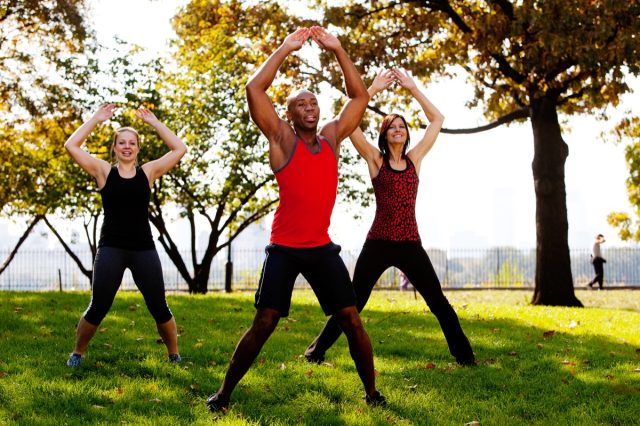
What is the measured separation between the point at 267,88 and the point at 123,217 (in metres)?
2.22

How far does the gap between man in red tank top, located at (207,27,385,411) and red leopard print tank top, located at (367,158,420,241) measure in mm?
1562

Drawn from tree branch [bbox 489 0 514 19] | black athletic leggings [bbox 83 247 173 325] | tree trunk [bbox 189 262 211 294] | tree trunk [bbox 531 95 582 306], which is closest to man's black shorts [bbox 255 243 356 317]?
black athletic leggings [bbox 83 247 173 325]

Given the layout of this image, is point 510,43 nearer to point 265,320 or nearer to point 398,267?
point 398,267

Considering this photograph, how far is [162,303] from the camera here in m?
7.28

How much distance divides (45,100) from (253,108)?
1946cm

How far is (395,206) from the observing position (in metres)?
7.16

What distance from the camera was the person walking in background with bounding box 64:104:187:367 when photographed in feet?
Answer: 22.8

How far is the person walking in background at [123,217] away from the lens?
695 cm

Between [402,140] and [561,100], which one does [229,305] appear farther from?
[561,100]

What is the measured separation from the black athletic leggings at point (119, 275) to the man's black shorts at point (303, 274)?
177 centimetres

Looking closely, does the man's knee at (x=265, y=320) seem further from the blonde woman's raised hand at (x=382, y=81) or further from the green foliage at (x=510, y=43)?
the green foliage at (x=510, y=43)

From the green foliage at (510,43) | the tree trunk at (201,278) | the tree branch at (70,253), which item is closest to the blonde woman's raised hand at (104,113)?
the green foliage at (510,43)

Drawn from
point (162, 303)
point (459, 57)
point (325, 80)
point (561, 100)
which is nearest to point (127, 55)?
point (325, 80)

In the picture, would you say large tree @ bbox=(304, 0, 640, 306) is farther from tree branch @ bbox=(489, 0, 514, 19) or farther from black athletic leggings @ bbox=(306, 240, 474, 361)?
black athletic leggings @ bbox=(306, 240, 474, 361)
